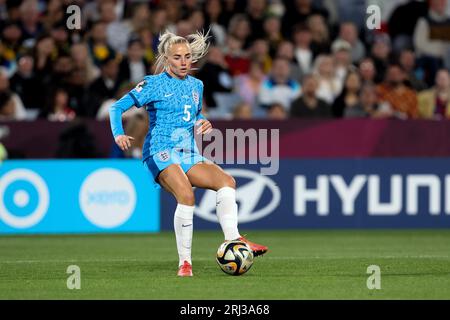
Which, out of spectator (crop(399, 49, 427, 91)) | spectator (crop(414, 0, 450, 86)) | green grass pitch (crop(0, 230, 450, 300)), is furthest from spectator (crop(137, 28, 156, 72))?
spectator (crop(414, 0, 450, 86))

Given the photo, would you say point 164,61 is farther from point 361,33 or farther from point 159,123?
point 361,33

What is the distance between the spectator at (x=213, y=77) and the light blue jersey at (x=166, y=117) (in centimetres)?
673

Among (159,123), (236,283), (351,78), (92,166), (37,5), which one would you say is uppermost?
(37,5)

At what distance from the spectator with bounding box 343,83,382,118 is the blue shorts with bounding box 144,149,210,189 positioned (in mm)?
7152

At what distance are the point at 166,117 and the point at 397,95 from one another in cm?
804

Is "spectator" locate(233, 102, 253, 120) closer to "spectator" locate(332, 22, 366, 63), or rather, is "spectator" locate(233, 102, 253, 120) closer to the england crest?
"spectator" locate(332, 22, 366, 63)

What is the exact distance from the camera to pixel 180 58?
9477 mm

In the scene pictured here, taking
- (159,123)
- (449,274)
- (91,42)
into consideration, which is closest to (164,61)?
(159,123)

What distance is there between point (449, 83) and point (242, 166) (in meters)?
4.02

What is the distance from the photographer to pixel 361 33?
18266 millimetres

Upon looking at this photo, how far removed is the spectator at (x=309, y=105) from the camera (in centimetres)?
1619

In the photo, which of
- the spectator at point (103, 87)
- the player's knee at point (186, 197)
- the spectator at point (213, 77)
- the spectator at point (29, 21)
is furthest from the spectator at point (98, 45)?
the player's knee at point (186, 197)

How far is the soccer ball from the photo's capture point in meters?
9.24

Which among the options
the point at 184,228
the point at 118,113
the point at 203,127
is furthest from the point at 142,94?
the point at 184,228
